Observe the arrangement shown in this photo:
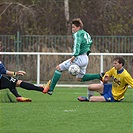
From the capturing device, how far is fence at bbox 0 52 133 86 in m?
21.6

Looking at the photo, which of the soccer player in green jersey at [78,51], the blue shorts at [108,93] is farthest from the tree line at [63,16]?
the blue shorts at [108,93]

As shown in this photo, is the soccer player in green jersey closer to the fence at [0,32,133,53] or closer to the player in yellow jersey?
the player in yellow jersey

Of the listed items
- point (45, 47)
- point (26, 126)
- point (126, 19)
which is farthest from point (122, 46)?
point (26, 126)

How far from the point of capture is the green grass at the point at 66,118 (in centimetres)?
850

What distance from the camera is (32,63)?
73.5 feet

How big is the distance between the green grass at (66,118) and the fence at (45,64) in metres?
8.97

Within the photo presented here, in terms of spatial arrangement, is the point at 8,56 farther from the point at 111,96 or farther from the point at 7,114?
the point at 7,114

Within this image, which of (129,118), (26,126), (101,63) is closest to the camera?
(26,126)

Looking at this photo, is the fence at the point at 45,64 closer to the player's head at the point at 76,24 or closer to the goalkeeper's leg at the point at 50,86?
the goalkeeper's leg at the point at 50,86

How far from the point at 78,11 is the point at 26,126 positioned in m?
21.2

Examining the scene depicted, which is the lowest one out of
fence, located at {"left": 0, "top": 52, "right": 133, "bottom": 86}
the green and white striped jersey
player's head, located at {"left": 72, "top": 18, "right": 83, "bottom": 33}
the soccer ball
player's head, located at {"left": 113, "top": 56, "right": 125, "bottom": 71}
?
fence, located at {"left": 0, "top": 52, "right": 133, "bottom": 86}

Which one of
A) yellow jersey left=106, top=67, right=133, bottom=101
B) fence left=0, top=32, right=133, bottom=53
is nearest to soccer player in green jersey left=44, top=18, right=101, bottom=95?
yellow jersey left=106, top=67, right=133, bottom=101

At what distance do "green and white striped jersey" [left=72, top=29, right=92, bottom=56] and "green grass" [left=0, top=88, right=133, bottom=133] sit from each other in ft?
4.99

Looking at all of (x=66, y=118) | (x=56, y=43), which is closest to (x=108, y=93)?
(x=66, y=118)
